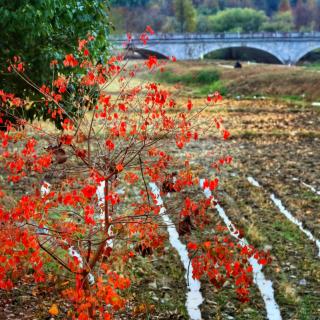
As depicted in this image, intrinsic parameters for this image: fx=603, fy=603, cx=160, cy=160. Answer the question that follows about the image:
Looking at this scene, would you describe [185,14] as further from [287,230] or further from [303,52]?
[287,230]

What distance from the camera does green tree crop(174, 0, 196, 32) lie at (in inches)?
4311

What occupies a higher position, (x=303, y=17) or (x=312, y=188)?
(x=303, y=17)

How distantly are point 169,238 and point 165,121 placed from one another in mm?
6709

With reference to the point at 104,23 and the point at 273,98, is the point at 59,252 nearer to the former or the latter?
the point at 104,23

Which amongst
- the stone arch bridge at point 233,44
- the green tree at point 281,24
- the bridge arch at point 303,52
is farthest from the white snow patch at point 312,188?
the green tree at point 281,24

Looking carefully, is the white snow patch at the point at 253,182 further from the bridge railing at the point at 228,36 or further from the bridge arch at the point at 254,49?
the bridge arch at the point at 254,49

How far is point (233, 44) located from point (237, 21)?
31.9 m

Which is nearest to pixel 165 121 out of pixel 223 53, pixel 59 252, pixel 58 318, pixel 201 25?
pixel 58 318

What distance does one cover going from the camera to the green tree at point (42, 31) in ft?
42.7

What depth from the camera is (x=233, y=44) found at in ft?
309

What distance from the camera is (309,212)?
1903 centimetres

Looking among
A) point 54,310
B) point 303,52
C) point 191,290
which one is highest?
point 54,310

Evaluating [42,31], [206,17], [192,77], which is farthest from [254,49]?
[42,31]

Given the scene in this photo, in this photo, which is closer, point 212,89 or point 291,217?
point 291,217
